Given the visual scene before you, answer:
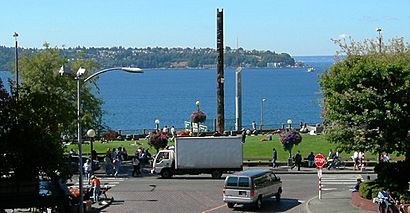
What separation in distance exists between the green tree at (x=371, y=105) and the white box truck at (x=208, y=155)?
1323cm

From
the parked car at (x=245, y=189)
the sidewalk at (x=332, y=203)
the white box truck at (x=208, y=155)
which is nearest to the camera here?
the sidewalk at (x=332, y=203)

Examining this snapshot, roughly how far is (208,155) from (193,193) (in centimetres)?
645

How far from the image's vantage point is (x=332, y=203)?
34.3m

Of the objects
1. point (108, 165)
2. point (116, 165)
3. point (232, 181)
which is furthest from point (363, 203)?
point (108, 165)

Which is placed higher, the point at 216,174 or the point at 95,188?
the point at 95,188

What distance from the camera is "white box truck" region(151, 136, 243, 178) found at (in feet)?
147

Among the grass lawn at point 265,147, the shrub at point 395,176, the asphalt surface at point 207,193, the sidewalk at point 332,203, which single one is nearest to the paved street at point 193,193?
the asphalt surface at point 207,193

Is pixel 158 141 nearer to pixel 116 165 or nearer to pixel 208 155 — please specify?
pixel 116 165

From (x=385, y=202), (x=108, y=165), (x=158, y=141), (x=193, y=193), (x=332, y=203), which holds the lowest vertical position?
(x=193, y=193)

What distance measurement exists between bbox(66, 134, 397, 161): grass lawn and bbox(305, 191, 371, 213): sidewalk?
14.8m

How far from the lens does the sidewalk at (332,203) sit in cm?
3241

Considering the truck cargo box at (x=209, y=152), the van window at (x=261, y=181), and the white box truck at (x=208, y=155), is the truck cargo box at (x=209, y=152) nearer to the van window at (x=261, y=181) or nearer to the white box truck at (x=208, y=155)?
the white box truck at (x=208, y=155)

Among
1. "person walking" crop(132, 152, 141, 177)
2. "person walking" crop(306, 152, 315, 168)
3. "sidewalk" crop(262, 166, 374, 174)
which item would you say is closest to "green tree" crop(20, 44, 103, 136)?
"person walking" crop(132, 152, 141, 177)

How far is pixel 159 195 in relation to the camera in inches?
1505
